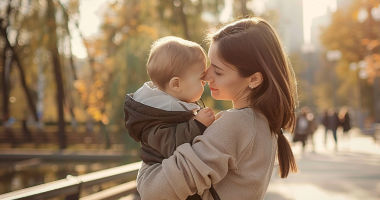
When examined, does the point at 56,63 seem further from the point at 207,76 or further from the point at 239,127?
the point at 239,127

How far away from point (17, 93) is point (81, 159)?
23.0m

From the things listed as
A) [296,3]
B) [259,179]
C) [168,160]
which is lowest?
[296,3]

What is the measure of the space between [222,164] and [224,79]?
1.27ft

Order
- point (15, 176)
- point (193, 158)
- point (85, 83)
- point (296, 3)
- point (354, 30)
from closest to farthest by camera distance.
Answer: point (193, 158), point (15, 176), point (354, 30), point (85, 83), point (296, 3)

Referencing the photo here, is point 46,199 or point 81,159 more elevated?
point 46,199

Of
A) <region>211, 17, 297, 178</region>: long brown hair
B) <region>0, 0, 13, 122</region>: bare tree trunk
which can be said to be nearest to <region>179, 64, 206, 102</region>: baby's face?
<region>211, 17, 297, 178</region>: long brown hair

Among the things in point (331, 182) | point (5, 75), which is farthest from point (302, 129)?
point (5, 75)

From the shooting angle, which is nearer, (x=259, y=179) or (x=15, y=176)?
(x=259, y=179)

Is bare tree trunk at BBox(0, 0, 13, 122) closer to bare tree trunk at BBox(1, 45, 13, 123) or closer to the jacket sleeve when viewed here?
bare tree trunk at BBox(1, 45, 13, 123)

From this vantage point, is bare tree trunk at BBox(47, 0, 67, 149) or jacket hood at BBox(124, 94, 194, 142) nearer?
jacket hood at BBox(124, 94, 194, 142)

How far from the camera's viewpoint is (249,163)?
83.3 inches

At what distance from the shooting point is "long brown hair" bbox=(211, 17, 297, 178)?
220 cm

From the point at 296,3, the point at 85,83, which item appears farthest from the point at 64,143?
the point at 296,3

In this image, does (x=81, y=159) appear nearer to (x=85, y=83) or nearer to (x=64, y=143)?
(x=64, y=143)
